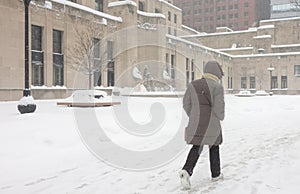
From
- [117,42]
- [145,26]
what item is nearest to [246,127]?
[117,42]

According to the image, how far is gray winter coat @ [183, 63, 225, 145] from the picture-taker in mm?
5500

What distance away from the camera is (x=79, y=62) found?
2928 cm

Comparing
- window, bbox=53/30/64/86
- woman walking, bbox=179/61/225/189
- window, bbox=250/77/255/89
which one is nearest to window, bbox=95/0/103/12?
window, bbox=53/30/64/86

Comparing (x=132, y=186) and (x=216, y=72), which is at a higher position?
(x=216, y=72)

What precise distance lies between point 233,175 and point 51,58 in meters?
25.3

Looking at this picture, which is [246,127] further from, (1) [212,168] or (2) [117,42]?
(2) [117,42]

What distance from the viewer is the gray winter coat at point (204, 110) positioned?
5.50 m

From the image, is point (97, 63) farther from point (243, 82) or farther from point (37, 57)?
point (243, 82)

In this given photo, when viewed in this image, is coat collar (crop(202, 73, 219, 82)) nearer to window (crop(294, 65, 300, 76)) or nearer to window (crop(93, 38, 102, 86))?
window (crop(93, 38, 102, 86))

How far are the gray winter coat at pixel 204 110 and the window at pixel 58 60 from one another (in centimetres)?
2578

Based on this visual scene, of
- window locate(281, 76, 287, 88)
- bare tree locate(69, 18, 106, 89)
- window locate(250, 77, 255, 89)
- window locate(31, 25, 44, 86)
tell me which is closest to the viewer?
window locate(31, 25, 44, 86)

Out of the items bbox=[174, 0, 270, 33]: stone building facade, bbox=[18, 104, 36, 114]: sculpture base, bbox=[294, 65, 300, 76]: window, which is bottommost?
bbox=[18, 104, 36, 114]: sculpture base

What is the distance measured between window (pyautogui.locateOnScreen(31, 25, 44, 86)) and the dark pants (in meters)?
24.4

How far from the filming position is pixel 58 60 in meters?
30.3
